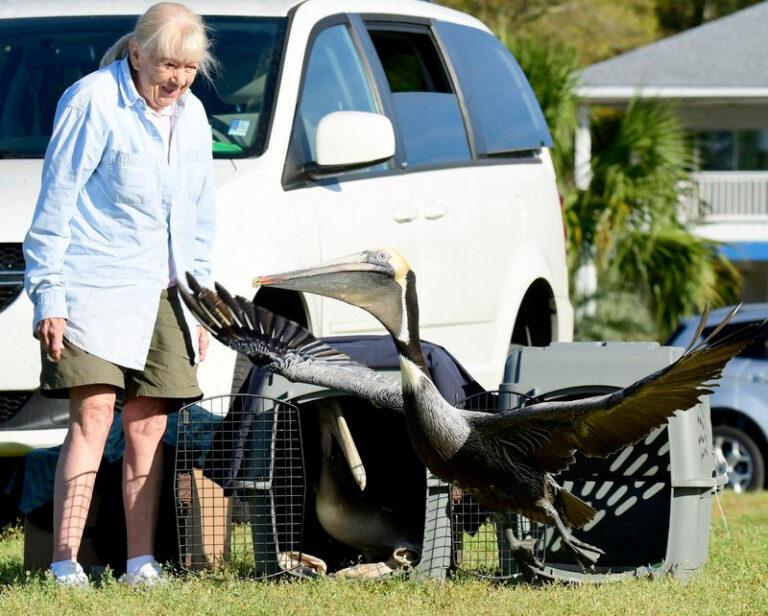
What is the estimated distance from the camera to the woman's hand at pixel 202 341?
5.52 meters

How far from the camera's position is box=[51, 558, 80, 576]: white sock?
207 inches

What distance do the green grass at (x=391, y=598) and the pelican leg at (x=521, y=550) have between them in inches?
2.9

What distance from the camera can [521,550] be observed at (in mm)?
5211

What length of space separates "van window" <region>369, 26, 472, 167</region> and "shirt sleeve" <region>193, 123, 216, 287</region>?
5.84 feet

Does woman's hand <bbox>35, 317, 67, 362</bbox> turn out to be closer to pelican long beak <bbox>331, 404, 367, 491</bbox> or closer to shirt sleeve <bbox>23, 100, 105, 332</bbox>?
shirt sleeve <bbox>23, 100, 105, 332</bbox>

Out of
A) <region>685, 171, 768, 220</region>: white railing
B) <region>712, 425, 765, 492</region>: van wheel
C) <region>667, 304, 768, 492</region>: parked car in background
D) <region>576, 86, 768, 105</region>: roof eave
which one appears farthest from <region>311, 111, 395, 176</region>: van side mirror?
<region>685, 171, 768, 220</region>: white railing

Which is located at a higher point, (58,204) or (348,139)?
(348,139)

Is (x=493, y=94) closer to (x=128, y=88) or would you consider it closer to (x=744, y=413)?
(x=128, y=88)

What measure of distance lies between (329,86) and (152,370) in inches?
80.3

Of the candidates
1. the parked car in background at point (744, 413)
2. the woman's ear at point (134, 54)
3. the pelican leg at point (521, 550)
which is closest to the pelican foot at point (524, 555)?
the pelican leg at point (521, 550)

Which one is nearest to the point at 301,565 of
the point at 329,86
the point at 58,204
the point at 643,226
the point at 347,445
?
the point at 347,445

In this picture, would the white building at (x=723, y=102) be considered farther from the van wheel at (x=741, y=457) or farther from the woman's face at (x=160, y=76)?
the woman's face at (x=160, y=76)

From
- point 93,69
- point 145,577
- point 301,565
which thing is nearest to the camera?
point 145,577

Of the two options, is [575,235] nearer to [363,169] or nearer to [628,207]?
[628,207]
